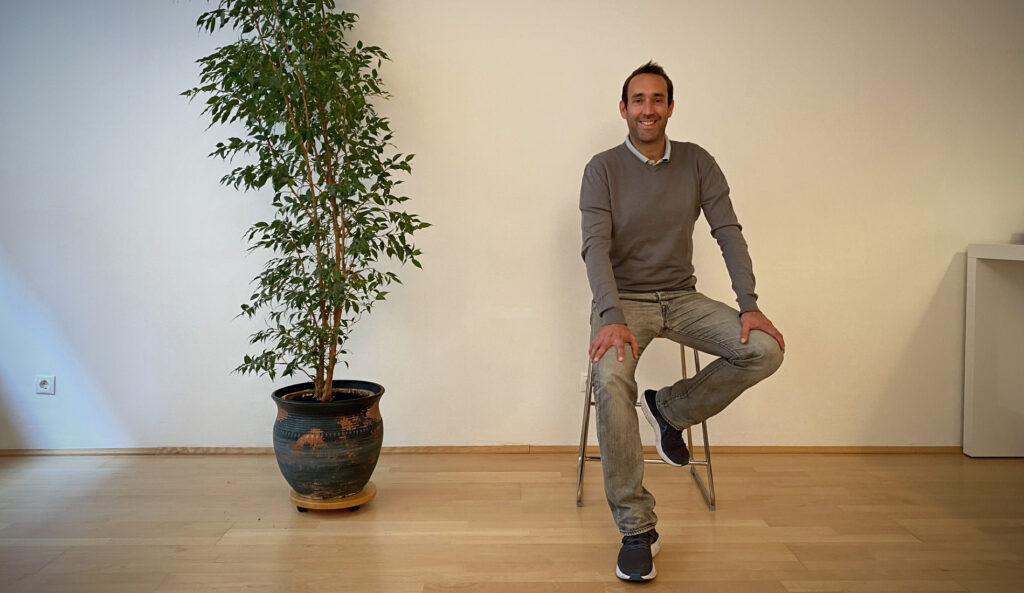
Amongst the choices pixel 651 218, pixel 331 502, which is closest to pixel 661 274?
pixel 651 218

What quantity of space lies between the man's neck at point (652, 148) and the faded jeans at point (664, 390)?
0.46 metres

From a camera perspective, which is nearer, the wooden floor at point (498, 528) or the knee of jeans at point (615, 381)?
the wooden floor at point (498, 528)

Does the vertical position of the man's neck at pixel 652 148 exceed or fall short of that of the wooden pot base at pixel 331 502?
it exceeds it

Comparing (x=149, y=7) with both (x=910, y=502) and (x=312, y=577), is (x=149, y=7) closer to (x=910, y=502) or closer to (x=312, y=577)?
(x=312, y=577)

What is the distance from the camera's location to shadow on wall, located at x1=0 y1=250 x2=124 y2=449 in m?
3.19

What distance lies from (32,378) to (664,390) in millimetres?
2558

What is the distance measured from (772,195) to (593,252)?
1124mm

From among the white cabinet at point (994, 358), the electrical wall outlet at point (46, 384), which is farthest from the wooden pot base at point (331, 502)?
the white cabinet at point (994, 358)

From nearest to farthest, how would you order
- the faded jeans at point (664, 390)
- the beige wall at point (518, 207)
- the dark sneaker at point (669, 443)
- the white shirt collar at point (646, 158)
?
the faded jeans at point (664, 390) → the dark sneaker at point (669, 443) → the white shirt collar at point (646, 158) → the beige wall at point (518, 207)

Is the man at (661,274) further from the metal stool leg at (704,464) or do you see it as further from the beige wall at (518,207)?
the beige wall at (518,207)

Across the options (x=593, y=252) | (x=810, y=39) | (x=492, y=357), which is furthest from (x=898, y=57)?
(x=492, y=357)

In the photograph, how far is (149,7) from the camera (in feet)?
10.2

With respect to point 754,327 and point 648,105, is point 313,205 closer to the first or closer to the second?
point 648,105

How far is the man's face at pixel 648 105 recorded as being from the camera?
250cm
